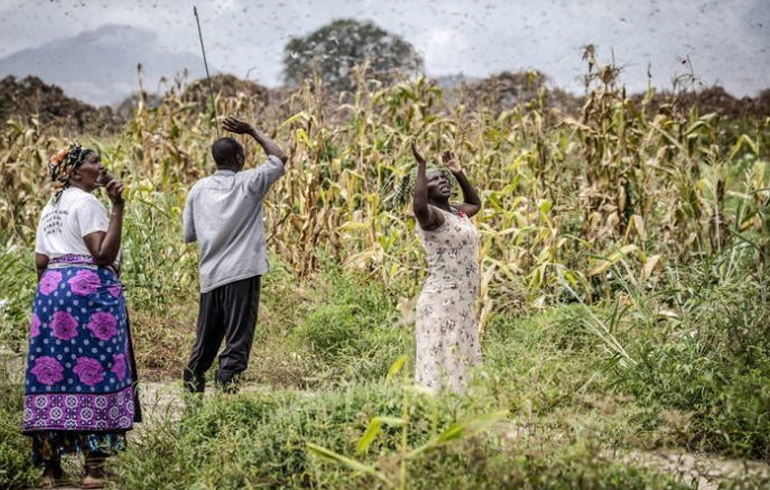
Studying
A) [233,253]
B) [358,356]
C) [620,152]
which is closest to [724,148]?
[620,152]

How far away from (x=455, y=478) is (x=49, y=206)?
2563mm

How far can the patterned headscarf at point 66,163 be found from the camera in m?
4.41

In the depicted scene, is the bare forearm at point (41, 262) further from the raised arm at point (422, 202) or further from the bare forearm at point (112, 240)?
the raised arm at point (422, 202)

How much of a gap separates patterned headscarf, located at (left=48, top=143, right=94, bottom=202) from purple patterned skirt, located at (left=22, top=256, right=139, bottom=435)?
404 millimetres

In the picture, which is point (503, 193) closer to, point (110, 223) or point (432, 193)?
point (432, 193)

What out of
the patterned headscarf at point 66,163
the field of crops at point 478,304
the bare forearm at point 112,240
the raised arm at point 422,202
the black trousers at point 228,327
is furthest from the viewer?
the black trousers at point 228,327

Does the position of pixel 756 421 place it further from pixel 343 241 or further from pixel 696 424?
pixel 343 241

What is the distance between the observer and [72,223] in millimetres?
4312

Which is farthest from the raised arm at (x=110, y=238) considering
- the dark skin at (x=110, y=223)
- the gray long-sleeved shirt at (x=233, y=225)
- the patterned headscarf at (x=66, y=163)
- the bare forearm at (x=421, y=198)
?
the bare forearm at (x=421, y=198)

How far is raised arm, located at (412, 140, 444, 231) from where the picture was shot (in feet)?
15.0

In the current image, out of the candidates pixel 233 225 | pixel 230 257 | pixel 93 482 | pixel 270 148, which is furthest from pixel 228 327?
pixel 93 482

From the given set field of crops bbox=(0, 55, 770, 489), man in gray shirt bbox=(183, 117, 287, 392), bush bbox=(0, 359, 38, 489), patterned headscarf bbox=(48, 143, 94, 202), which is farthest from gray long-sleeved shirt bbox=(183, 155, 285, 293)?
bush bbox=(0, 359, 38, 489)

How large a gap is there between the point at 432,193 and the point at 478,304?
5.05 feet

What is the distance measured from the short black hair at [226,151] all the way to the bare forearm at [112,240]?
34.1 inches
